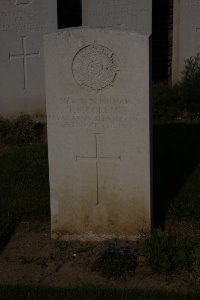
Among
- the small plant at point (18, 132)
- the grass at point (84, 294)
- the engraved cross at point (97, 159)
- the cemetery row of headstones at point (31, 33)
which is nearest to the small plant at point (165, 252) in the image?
the grass at point (84, 294)

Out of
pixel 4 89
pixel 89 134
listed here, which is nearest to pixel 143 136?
pixel 89 134

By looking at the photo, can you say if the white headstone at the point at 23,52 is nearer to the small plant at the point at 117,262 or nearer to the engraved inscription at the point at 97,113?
the engraved inscription at the point at 97,113

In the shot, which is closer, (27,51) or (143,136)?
(143,136)

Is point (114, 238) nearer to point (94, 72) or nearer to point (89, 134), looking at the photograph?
point (89, 134)

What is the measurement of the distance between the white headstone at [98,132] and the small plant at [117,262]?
0.44 metres

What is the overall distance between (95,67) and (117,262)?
1582 mm

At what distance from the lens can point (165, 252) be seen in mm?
5168

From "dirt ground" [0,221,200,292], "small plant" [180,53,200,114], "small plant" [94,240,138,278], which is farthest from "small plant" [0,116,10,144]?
"small plant" [94,240,138,278]

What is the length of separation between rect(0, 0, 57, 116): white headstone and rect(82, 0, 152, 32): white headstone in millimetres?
608

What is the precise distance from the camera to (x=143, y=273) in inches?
204

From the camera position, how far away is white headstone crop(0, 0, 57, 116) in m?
9.75

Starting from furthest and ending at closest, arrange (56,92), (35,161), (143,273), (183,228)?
(35,161)
(183,228)
(56,92)
(143,273)

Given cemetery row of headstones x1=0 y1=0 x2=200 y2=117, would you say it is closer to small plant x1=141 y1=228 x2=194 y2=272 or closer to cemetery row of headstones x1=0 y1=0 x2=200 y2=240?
cemetery row of headstones x1=0 y1=0 x2=200 y2=240

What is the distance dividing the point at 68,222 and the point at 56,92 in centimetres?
115
